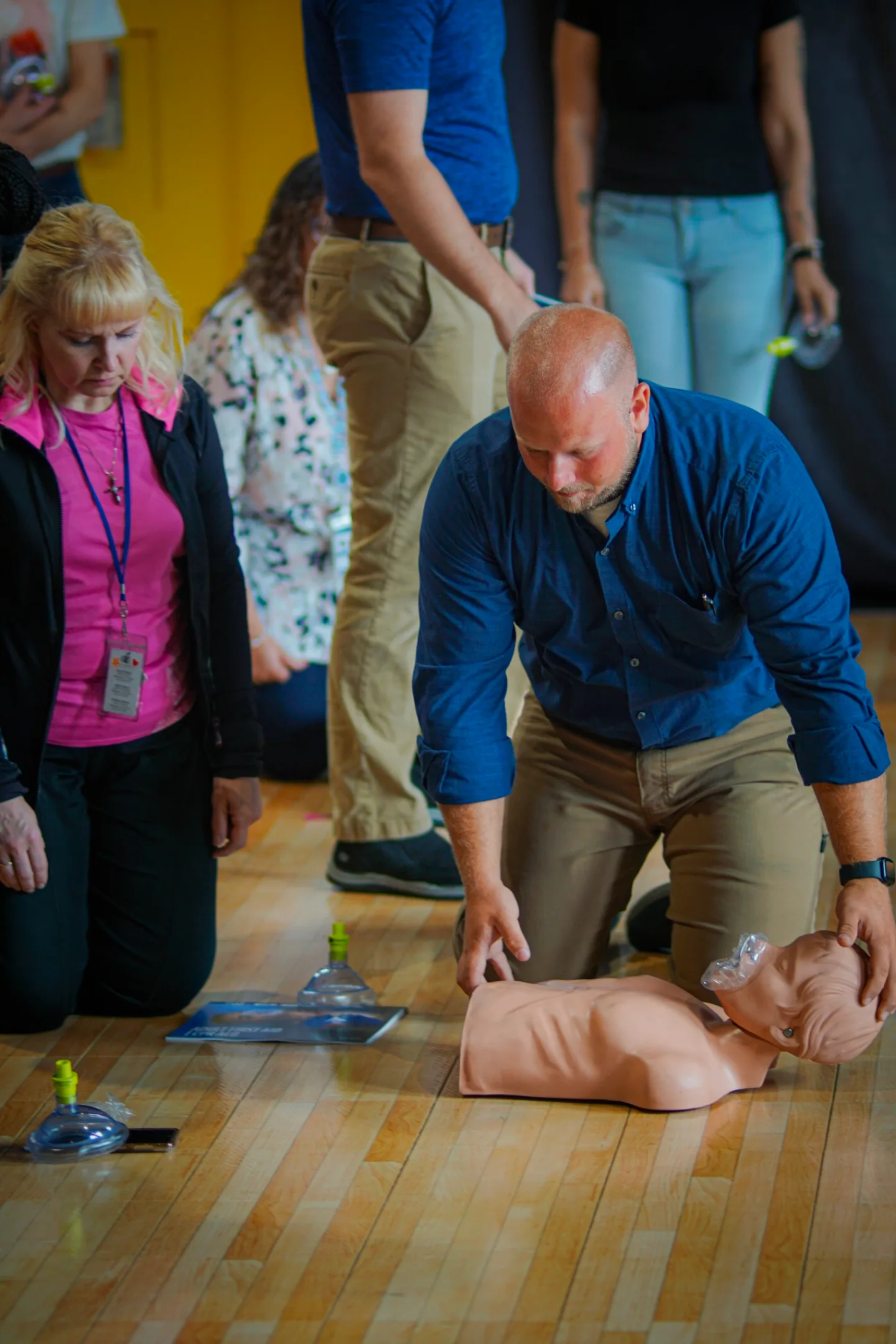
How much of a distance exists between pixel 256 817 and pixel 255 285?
1.38 meters

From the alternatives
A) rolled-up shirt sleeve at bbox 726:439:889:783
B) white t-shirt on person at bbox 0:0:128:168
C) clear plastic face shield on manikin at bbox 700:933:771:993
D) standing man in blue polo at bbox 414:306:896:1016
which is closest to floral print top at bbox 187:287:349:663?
white t-shirt on person at bbox 0:0:128:168

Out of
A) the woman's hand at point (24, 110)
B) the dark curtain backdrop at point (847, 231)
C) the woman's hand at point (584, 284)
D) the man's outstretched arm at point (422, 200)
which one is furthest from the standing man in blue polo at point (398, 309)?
the dark curtain backdrop at point (847, 231)

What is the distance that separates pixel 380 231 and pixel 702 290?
1.06 m

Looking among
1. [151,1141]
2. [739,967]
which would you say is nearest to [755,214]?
[739,967]

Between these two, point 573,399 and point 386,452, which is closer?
point 573,399

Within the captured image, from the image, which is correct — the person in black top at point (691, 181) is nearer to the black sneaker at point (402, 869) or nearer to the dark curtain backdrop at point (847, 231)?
the dark curtain backdrop at point (847, 231)

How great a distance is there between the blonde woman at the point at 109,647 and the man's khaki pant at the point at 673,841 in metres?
0.41

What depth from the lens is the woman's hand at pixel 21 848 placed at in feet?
7.17

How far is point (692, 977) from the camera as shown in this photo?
2213mm

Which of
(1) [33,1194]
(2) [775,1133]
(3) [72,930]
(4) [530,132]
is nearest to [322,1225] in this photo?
(1) [33,1194]

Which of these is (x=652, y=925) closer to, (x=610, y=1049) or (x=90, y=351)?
(x=610, y=1049)

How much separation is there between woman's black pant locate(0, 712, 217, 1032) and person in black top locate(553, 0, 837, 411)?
1520 mm

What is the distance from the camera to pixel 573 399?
1.89 m

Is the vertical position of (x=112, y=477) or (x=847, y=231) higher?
(x=112, y=477)
